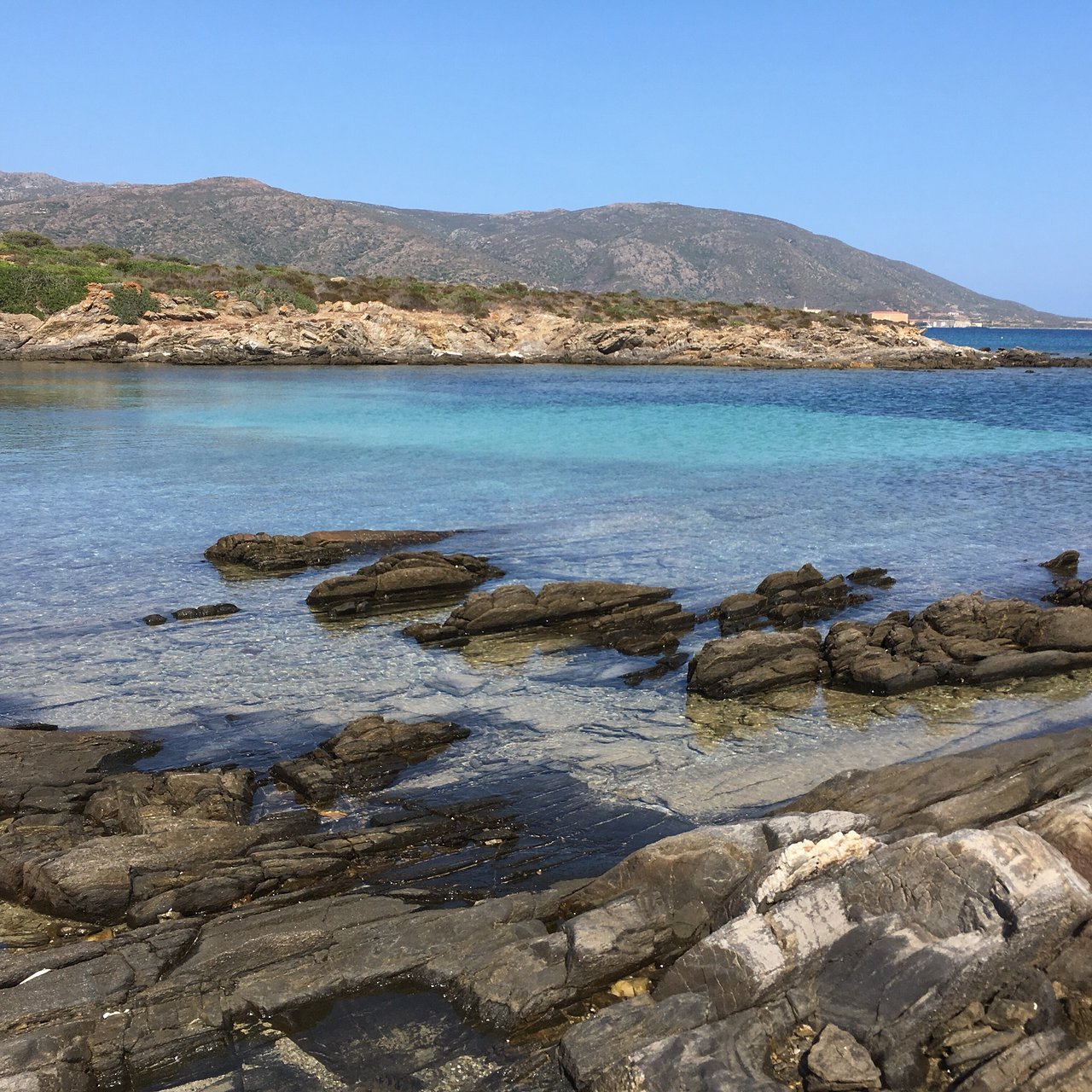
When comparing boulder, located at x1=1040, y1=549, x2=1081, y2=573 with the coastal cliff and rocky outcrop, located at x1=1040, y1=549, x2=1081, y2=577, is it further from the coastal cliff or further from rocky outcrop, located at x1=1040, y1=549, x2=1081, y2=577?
the coastal cliff

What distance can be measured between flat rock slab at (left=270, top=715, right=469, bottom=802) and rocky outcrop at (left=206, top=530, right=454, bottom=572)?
8455mm

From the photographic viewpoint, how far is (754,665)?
12.6 meters

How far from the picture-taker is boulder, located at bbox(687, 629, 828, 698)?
1227 cm

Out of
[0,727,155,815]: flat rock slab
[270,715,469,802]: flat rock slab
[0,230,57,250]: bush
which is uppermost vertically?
[0,230,57,250]: bush

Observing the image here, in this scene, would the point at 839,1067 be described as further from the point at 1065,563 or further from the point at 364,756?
the point at 1065,563

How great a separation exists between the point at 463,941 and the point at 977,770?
4446 millimetres

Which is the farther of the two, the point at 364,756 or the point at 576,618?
the point at 576,618

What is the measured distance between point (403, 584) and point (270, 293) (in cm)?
7853

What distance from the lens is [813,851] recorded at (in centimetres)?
629

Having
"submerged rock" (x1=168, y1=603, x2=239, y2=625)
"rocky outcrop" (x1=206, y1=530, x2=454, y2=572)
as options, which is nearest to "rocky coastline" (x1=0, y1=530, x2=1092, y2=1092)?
"submerged rock" (x1=168, y1=603, x2=239, y2=625)

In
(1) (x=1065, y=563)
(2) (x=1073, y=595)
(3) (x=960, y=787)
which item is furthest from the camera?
(1) (x=1065, y=563)

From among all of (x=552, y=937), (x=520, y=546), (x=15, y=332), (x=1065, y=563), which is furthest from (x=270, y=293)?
(x=552, y=937)

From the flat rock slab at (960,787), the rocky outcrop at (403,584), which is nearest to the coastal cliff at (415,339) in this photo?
the rocky outcrop at (403,584)

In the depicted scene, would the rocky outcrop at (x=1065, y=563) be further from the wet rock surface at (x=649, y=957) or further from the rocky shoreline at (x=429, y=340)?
the rocky shoreline at (x=429, y=340)
